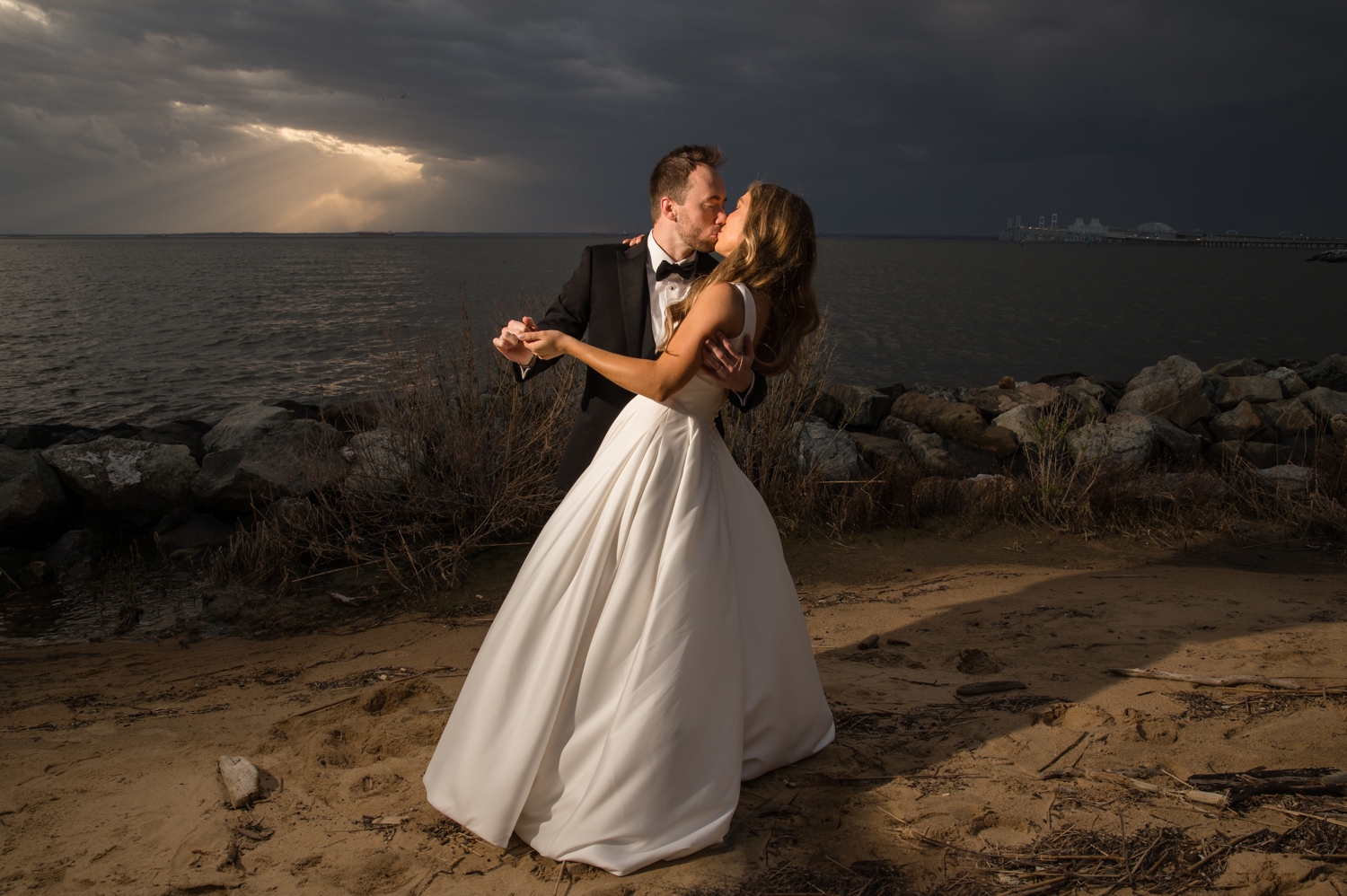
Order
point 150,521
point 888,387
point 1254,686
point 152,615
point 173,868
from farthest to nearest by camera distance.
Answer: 1. point 888,387
2. point 150,521
3. point 152,615
4. point 1254,686
5. point 173,868

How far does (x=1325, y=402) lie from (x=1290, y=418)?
99cm

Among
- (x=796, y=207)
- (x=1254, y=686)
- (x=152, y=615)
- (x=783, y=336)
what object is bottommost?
(x=152, y=615)

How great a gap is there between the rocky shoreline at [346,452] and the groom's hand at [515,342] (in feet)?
13.2

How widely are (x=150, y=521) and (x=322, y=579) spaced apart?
10.6 feet

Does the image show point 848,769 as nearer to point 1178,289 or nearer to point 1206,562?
point 1206,562

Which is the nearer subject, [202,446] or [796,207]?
[796,207]

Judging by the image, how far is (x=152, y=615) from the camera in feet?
21.9

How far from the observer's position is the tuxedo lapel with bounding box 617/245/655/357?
3750 millimetres

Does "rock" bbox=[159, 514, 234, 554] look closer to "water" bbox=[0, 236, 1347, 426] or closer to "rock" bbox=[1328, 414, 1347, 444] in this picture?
"water" bbox=[0, 236, 1347, 426]

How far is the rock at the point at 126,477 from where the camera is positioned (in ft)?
28.3

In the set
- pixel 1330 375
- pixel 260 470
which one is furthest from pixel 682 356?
pixel 1330 375

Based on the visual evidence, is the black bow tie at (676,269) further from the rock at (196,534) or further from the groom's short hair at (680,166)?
the rock at (196,534)

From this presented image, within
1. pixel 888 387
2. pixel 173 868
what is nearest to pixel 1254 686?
pixel 173 868

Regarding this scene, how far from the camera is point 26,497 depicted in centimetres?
814
